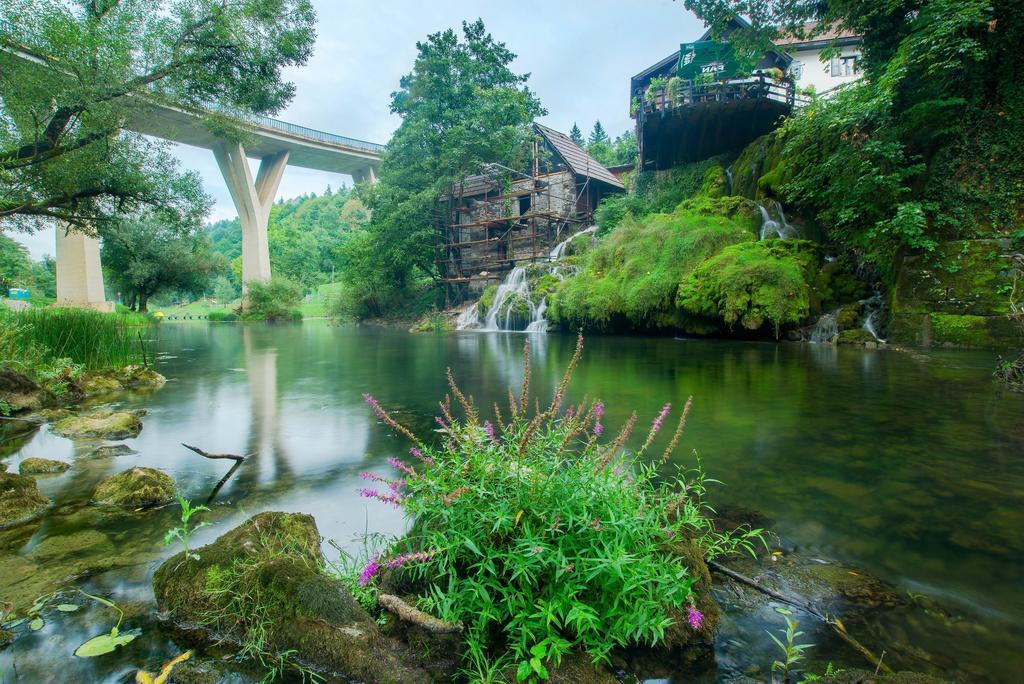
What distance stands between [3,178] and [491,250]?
1080 inches

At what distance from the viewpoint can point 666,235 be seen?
64.1 feet

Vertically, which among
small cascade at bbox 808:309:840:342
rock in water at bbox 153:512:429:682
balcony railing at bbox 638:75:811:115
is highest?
balcony railing at bbox 638:75:811:115

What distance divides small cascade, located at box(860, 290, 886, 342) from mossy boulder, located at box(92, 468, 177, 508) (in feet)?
54.1

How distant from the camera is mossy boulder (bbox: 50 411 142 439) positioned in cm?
593

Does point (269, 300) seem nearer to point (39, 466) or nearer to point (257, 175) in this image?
point (257, 175)

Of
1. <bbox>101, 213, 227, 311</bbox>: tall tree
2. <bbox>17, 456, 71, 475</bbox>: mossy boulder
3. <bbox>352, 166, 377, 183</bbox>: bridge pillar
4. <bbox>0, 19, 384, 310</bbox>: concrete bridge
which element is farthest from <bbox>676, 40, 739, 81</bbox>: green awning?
<bbox>352, 166, 377, 183</bbox>: bridge pillar

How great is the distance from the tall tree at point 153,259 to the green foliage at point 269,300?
4307mm

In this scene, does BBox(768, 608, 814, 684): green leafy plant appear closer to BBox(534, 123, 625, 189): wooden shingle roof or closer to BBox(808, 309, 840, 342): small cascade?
BBox(808, 309, 840, 342): small cascade

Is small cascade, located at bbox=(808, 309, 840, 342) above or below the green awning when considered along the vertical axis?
below

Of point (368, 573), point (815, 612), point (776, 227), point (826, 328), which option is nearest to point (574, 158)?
point (776, 227)

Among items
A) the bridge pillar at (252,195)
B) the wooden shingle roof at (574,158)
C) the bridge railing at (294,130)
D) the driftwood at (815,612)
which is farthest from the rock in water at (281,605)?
the bridge pillar at (252,195)

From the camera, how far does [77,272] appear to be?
30984 mm

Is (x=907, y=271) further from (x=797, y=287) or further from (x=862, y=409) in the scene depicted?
(x=862, y=409)

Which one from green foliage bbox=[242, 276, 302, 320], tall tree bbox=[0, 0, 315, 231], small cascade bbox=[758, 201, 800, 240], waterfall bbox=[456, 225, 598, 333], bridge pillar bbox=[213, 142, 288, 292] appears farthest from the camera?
green foliage bbox=[242, 276, 302, 320]
